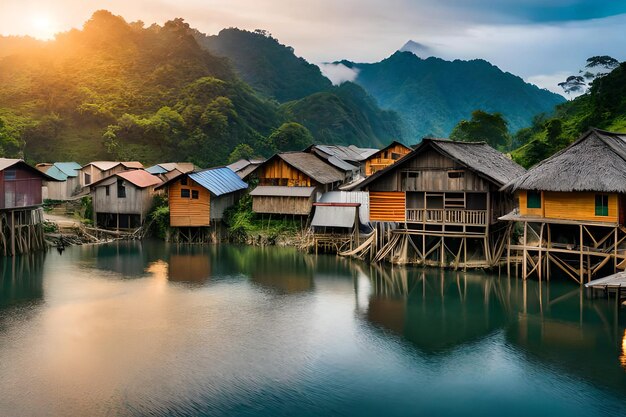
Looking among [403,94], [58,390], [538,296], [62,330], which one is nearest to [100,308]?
[62,330]

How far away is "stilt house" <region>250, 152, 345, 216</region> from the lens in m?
39.2

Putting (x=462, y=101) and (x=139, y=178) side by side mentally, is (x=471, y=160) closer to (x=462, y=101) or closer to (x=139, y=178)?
(x=139, y=178)

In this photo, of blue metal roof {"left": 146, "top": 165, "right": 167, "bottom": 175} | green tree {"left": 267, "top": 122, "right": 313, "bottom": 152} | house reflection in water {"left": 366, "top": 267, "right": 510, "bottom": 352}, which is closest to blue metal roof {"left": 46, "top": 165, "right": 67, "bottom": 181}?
blue metal roof {"left": 146, "top": 165, "right": 167, "bottom": 175}

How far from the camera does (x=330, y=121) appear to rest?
11588 centimetres

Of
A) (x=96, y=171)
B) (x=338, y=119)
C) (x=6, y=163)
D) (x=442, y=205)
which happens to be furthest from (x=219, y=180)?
(x=338, y=119)

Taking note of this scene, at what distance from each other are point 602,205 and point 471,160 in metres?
7.13

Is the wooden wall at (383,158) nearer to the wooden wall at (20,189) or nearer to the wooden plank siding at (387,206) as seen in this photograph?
the wooden plank siding at (387,206)

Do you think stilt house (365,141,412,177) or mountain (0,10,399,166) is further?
mountain (0,10,399,166)

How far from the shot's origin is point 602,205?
24156 millimetres

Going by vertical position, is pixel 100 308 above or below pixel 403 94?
below

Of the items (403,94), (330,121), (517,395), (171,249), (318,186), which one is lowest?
(517,395)

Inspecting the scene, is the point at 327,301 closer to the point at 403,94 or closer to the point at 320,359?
the point at 320,359

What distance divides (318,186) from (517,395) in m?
27.4

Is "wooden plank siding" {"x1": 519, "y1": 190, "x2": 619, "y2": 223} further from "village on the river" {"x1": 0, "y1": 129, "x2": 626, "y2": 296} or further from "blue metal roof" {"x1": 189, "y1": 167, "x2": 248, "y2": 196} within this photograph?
"blue metal roof" {"x1": 189, "y1": 167, "x2": 248, "y2": 196}
